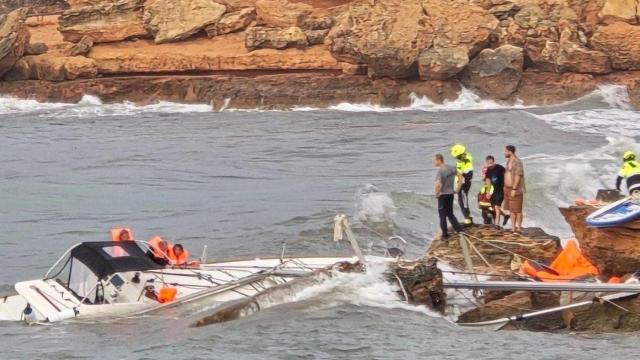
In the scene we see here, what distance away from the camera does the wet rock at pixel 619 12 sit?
39.7 metres

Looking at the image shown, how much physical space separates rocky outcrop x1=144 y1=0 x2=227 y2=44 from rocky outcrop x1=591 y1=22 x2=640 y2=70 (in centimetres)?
1376

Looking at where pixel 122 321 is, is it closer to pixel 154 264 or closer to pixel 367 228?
pixel 154 264

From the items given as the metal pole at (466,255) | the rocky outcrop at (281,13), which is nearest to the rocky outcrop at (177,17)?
the rocky outcrop at (281,13)

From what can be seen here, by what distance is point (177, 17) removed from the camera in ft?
140

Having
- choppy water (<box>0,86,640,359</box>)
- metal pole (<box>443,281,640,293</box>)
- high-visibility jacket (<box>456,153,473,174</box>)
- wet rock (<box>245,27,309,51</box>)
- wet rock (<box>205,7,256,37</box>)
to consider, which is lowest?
choppy water (<box>0,86,640,359</box>)

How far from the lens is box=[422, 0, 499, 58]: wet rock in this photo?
37.8 metres

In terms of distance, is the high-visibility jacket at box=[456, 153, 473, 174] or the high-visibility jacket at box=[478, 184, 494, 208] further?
the high-visibility jacket at box=[478, 184, 494, 208]

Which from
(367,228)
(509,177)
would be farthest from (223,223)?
(509,177)

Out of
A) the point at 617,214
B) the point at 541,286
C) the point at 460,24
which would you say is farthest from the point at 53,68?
the point at 541,286

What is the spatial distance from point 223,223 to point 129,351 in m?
9.64

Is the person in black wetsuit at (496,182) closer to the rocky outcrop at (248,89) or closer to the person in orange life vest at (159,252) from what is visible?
the person in orange life vest at (159,252)

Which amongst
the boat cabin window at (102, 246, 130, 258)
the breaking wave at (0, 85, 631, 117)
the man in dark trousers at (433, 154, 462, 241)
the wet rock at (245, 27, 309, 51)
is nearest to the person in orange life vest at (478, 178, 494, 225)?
the man in dark trousers at (433, 154, 462, 241)

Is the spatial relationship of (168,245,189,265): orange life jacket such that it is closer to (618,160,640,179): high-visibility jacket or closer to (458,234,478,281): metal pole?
(458,234,478,281): metal pole

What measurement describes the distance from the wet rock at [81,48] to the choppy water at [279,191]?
2.37 m
